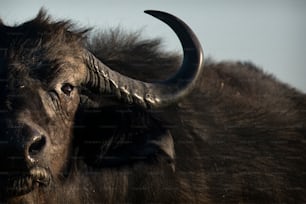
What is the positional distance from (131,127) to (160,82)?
0.51 m

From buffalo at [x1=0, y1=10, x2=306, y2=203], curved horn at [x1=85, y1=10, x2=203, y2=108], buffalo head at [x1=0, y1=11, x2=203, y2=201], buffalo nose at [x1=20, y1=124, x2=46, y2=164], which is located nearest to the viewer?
buffalo nose at [x1=20, y1=124, x2=46, y2=164]

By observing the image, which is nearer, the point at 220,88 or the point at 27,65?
the point at 27,65

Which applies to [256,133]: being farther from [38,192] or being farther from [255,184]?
[38,192]

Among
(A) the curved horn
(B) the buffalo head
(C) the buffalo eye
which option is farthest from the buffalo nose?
(A) the curved horn

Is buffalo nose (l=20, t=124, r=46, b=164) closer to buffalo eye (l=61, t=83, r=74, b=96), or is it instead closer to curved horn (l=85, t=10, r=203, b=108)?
buffalo eye (l=61, t=83, r=74, b=96)

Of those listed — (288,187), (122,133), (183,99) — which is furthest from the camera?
(288,187)

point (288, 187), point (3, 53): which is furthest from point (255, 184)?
point (3, 53)

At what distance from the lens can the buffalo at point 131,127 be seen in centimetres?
527

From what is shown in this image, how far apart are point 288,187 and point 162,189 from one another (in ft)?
4.08

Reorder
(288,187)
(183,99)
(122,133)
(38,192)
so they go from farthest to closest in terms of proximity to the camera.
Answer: (288,187) < (183,99) < (122,133) < (38,192)

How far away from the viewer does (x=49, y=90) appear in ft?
17.9

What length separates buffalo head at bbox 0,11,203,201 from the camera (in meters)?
4.94

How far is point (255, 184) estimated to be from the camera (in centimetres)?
671

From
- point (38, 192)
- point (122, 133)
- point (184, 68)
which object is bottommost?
point (38, 192)
